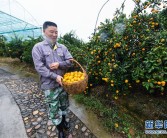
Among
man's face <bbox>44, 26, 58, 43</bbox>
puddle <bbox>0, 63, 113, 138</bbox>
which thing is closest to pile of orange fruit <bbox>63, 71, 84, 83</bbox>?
man's face <bbox>44, 26, 58, 43</bbox>

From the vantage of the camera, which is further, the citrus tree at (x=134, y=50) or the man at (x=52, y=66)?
the citrus tree at (x=134, y=50)

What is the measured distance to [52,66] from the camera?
2854mm

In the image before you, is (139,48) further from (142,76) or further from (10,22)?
(10,22)

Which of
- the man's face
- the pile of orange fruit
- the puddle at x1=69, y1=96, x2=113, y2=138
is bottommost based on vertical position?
the puddle at x1=69, y1=96, x2=113, y2=138

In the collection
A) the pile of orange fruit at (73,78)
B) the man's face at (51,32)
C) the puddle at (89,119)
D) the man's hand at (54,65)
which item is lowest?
the puddle at (89,119)

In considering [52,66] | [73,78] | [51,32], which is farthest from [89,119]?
[51,32]

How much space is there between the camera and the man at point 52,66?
2859mm

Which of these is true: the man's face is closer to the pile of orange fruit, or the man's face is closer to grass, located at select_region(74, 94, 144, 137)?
the pile of orange fruit

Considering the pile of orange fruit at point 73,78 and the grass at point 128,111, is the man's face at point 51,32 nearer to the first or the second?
the pile of orange fruit at point 73,78

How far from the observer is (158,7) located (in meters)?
3.84

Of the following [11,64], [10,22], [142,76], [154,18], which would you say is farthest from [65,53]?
[10,22]

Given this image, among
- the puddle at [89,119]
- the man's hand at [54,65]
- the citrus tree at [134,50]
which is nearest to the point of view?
the man's hand at [54,65]

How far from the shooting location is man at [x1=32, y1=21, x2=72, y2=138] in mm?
2859

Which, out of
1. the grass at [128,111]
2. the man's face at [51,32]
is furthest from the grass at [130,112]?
the man's face at [51,32]
